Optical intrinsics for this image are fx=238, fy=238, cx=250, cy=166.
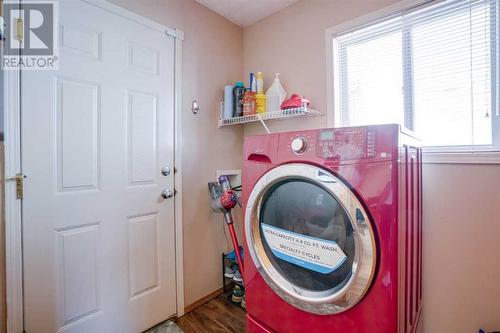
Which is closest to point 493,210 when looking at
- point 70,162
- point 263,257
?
point 263,257

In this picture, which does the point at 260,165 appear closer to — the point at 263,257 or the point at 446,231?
the point at 263,257

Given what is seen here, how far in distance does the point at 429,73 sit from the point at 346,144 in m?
1.01

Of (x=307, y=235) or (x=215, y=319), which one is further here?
(x=215, y=319)

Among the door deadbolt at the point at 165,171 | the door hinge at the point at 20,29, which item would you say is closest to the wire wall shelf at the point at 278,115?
the door deadbolt at the point at 165,171

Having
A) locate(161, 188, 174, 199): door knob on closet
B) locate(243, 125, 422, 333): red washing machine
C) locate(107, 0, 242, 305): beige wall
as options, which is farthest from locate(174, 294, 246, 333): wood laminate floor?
locate(161, 188, 174, 199): door knob on closet

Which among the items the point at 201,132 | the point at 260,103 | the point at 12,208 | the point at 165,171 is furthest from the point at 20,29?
the point at 260,103

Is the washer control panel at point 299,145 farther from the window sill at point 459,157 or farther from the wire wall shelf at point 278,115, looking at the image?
the window sill at point 459,157

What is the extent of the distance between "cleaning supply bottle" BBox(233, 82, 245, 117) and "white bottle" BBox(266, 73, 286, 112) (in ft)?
0.69

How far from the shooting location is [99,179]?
1.37 meters

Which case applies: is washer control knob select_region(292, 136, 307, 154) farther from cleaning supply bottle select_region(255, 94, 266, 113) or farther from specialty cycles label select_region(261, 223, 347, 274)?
cleaning supply bottle select_region(255, 94, 266, 113)

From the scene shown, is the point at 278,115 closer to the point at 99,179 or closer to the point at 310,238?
the point at 310,238

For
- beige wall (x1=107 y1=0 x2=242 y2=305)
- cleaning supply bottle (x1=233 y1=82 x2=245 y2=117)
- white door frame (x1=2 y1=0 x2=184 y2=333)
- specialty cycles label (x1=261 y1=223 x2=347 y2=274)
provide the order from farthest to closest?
cleaning supply bottle (x1=233 y1=82 x2=245 y2=117), beige wall (x1=107 y1=0 x2=242 y2=305), white door frame (x1=2 y1=0 x2=184 y2=333), specialty cycles label (x1=261 y1=223 x2=347 y2=274)

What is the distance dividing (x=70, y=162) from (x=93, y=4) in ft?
2.93

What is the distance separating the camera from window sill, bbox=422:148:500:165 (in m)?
1.12
